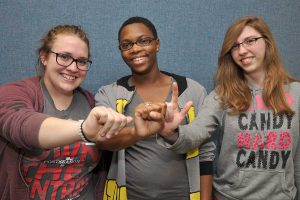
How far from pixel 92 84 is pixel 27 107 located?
74cm

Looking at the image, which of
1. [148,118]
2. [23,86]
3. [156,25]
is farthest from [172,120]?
[156,25]

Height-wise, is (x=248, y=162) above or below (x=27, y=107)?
below

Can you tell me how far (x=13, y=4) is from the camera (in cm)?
172

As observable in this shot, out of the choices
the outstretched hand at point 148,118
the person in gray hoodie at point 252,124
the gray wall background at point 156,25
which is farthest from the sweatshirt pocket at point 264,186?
the gray wall background at point 156,25

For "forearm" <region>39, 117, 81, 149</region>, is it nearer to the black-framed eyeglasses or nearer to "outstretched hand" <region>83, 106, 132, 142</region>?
"outstretched hand" <region>83, 106, 132, 142</region>

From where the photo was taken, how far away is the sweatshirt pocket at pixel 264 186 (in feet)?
4.25

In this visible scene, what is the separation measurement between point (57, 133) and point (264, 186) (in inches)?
36.6

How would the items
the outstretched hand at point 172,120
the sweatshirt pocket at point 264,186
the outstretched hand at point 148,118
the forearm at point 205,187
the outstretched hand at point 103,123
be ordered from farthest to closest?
the forearm at point 205,187, the sweatshirt pocket at point 264,186, the outstretched hand at point 172,120, the outstretched hand at point 148,118, the outstretched hand at point 103,123

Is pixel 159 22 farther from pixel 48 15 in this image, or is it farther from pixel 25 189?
pixel 25 189

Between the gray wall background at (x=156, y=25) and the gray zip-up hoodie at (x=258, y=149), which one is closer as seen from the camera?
the gray zip-up hoodie at (x=258, y=149)

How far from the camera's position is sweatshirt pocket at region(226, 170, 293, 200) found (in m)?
1.29

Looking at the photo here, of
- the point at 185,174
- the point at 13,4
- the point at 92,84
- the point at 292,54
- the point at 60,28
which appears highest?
the point at 13,4

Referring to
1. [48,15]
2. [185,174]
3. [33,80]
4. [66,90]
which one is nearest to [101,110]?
[66,90]

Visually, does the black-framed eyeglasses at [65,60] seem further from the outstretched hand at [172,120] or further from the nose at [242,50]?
the nose at [242,50]
